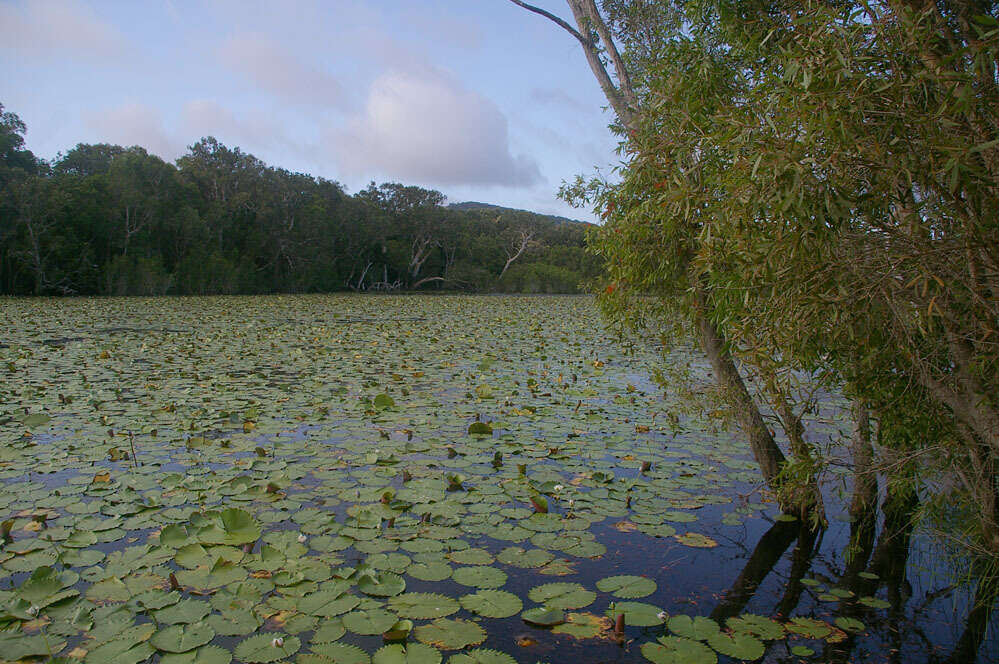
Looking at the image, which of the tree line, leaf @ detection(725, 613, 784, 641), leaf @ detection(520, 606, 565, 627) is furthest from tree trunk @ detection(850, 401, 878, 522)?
the tree line

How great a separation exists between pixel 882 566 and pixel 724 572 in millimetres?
873

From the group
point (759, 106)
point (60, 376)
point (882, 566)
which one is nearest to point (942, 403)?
point (882, 566)

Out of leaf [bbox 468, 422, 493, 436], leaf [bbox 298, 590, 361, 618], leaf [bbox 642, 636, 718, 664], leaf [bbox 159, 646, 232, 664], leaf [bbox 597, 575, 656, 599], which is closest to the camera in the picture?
leaf [bbox 159, 646, 232, 664]

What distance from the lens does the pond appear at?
2361 mm

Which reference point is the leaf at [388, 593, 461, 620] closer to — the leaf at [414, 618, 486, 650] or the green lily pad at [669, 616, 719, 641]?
the leaf at [414, 618, 486, 650]

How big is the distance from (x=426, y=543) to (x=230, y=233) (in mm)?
34405

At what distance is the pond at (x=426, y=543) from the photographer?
236cm

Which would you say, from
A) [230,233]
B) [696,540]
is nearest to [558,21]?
[696,540]

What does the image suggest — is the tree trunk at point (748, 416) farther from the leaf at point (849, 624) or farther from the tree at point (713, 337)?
the leaf at point (849, 624)

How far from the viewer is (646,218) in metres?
3.98

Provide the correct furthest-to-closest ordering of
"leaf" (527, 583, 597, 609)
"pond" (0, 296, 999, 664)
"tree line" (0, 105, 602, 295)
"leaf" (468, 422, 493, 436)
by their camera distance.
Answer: "tree line" (0, 105, 602, 295) → "leaf" (468, 422, 493, 436) → "leaf" (527, 583, 597, 609) → "pond" (0, 296, 999, 664)

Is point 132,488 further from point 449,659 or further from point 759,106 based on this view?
point 759,106

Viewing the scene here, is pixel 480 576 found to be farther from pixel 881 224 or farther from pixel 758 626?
pixel 881 224

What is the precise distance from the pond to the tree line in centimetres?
1574
